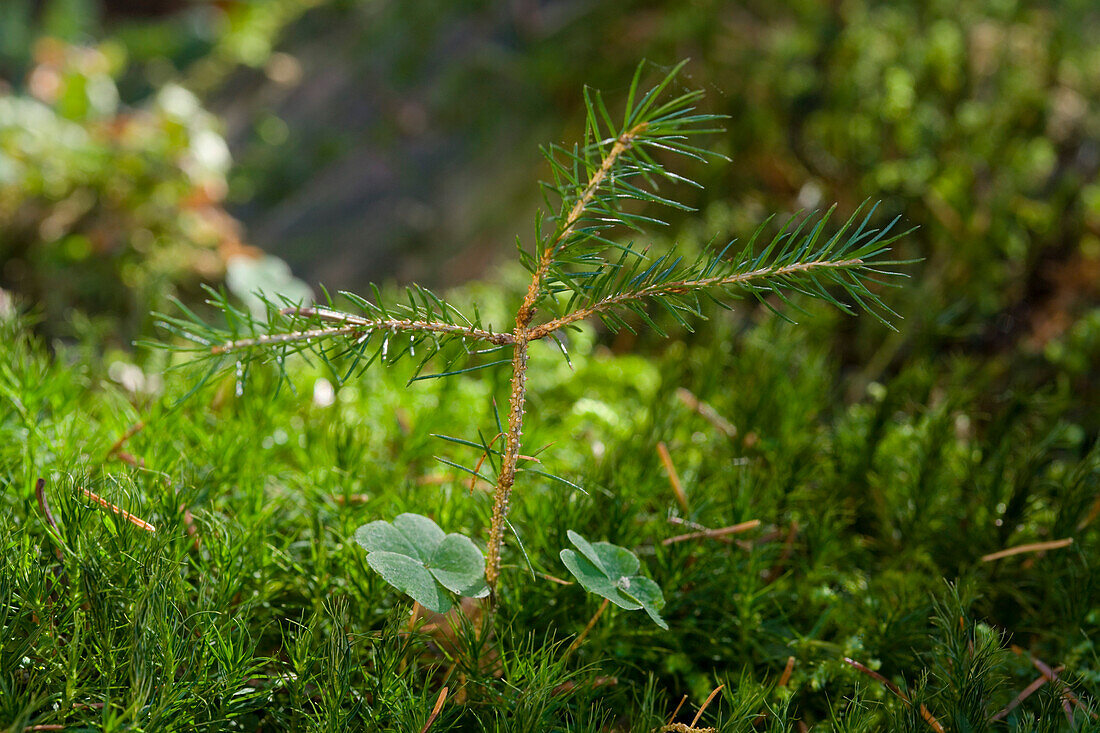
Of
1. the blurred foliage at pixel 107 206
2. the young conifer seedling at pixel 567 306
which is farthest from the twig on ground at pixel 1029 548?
the blurred foliage at pixel 107 206

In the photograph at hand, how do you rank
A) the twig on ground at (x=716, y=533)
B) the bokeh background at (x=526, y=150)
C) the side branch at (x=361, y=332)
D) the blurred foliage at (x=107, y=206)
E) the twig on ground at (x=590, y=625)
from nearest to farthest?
the side branch at (x=361, y=332) → the twig on ground at (x=590, y=625) → the twig on ground at (x=716, y=533) → the bokeh background at (x=526, y=150) → the blurred foliage at (x=107, y=206)

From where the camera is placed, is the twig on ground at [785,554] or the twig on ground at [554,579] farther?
the twig on ground at [785,554]

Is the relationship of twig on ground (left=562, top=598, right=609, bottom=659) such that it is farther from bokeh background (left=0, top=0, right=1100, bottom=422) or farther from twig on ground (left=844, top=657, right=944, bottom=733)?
bokeh background (left=0, top=0, right=1100, bottom=422)

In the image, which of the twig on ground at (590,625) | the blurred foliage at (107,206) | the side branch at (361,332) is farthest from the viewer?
the blurred foliage at (107,206)

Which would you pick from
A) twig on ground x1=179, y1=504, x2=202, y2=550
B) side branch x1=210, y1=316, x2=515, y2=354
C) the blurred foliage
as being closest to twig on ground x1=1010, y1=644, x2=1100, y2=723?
side branch x1=210, y1=316, x2=515, y2=354

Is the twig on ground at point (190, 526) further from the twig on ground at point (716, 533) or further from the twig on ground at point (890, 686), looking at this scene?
the twig on ground at point (890, 686)
